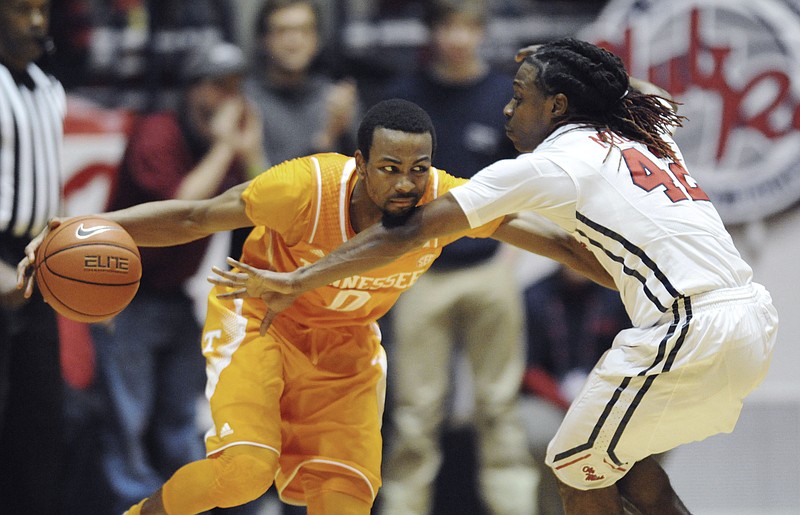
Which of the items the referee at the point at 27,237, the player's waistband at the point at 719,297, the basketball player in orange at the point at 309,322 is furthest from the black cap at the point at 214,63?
the player's waistband at the point at 719,297

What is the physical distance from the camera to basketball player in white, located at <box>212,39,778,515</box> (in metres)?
3.35

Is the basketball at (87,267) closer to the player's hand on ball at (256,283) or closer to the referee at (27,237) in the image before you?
the player's hand on ball at (256,283)

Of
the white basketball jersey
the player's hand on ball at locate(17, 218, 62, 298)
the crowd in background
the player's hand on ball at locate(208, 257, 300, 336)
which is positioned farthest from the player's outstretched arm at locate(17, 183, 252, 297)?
the crowd in background

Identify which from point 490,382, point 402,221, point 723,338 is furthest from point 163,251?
point 723,338

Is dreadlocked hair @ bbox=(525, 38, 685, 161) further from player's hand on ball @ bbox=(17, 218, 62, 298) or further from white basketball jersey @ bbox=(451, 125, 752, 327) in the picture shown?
player's hand on ball @ bbox=(17, 218, 62, 298)

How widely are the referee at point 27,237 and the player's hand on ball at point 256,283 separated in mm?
2075

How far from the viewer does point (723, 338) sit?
131 inches

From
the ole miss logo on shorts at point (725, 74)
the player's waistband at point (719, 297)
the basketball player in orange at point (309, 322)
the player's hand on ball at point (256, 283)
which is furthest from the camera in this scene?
the ole miss logo on shorts at point (725, 74)

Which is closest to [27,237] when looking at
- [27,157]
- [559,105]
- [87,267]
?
[27,157]

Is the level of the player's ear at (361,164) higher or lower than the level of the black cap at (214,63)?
higher

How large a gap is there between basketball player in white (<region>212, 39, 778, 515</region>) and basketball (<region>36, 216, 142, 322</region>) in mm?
463

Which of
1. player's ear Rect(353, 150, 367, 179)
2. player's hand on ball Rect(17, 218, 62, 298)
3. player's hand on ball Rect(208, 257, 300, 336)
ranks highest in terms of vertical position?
player's ear Rect(353, 150, 367, 179)

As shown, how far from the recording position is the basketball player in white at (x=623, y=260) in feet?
11.0

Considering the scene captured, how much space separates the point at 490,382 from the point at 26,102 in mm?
3075
